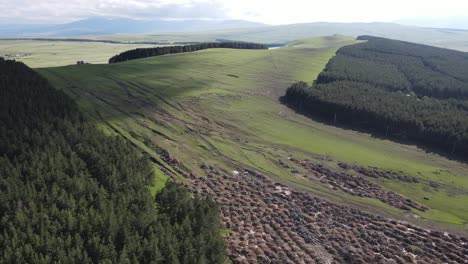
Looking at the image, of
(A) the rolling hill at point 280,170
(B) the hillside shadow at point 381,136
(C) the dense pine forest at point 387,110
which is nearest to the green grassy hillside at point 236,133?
(A) the rolling hill at point 280,170

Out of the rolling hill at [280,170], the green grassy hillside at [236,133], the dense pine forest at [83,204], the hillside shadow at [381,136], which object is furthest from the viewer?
the hillside shadow at [381,136]

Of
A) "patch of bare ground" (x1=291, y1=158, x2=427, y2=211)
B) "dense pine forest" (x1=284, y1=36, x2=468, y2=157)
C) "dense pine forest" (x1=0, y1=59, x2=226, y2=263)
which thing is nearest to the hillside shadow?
"dense pine forest" (x1=284, y1=36, x2=468, y2=157)

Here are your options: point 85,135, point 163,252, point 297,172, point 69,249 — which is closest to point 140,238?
point 163,252

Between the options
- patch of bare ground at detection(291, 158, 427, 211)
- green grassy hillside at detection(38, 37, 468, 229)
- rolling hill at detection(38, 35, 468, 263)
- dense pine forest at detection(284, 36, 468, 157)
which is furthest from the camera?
dense pine forest at detection(284, 36, 468, 157)

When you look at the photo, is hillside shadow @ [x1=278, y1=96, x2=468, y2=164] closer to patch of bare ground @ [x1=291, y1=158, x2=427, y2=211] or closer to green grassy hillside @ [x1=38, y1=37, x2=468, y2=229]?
green grassy hillside @ [x1=38, y1=37, x2=468, y2=229]

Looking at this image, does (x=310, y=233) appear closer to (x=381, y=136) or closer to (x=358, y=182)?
(x=358, y=182)

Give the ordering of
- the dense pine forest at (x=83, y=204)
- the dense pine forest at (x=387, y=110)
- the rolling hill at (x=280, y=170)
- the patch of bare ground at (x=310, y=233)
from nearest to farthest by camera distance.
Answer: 1. the dense pine forest at (x=83, y=204)
2. the patch of bare ground at (x=310, y=233)
3. the rolling hill at (x=280, y=170)
4. the dense pine forest at (x=387, y=110)

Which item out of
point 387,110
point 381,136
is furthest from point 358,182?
point 387,110

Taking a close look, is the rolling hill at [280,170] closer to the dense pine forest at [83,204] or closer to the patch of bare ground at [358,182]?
the patch of bare ground at [358,182]
